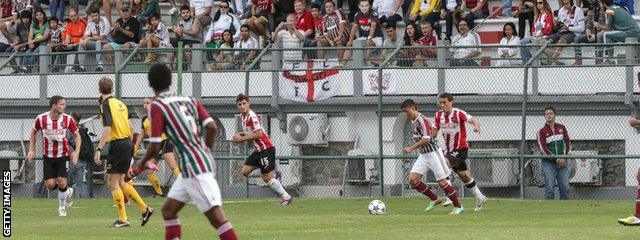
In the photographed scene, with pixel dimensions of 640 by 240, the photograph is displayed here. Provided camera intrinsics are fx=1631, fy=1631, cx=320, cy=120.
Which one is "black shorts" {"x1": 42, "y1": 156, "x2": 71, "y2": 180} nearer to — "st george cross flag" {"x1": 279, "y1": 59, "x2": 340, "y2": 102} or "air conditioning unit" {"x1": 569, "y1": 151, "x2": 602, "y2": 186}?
"st george cross flag" {"x1": 279, "y1": 59, "x2": 340, "y2": 102}

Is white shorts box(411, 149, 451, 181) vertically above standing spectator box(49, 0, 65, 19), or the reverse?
standing spectator box(49, 0, 65, 19)

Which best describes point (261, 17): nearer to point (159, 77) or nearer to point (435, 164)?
point (435, 164)

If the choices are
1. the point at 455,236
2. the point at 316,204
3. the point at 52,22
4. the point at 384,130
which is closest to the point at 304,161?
the point at 384,130

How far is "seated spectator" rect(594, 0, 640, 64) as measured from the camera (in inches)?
1180

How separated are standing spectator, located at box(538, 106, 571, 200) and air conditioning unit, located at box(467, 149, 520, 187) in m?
1.10

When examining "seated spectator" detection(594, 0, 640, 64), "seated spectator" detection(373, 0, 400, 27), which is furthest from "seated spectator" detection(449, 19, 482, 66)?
"seated spectator" detection(594, 0, 640, 64)

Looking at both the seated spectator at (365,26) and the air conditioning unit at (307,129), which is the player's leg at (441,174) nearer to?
the air conditioning unit at (307,129)

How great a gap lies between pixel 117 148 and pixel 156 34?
13189 mm

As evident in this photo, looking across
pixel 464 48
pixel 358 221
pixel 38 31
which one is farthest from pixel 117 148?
pixel 38 31

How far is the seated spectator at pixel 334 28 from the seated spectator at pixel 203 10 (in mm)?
3626

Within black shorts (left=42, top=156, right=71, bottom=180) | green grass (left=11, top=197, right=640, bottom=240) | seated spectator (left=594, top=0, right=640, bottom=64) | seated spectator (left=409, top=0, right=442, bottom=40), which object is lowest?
green grass (left=11, top=197, right=640, bottom=240)

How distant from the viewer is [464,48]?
30.4m

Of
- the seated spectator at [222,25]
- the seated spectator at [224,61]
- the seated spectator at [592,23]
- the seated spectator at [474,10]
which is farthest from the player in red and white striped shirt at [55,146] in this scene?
the seated spectator at [592,23]

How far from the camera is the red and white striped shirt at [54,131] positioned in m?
25.6
